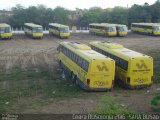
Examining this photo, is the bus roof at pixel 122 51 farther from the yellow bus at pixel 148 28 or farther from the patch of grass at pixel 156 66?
the yellow bus at pixel 148 28

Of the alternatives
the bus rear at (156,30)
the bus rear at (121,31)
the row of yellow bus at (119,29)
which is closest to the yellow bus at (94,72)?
the row of yellow bus at (119,29)

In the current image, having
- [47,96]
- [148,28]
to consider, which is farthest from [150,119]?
[148,28]

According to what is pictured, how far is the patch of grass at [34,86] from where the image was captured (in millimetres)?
21703

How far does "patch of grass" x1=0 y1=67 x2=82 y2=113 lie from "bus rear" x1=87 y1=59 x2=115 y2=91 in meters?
1.20

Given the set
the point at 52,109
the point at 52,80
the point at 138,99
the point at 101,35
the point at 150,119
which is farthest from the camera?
the point at 101,35

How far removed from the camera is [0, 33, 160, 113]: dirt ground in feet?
64.1

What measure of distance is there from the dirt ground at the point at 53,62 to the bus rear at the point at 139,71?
536mm

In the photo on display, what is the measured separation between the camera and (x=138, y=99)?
21.6 meters

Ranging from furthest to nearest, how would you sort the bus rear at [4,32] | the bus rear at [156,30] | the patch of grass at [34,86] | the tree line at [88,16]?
the tree line at [88,16] < the bus rear at [156,30] < the bus rear at [4,32] < the patch of grass at [34,86]

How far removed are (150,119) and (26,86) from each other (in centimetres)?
1135

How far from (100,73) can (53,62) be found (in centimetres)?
1334

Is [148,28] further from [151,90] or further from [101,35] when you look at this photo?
[151,90]

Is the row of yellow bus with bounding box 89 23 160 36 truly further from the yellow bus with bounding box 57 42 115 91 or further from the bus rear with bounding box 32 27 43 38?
the yellow bus with bounding box 57 42 115 91

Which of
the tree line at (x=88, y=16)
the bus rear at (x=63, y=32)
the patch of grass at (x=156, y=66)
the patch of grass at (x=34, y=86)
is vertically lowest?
the patch of grass at (x=34, y=86)
